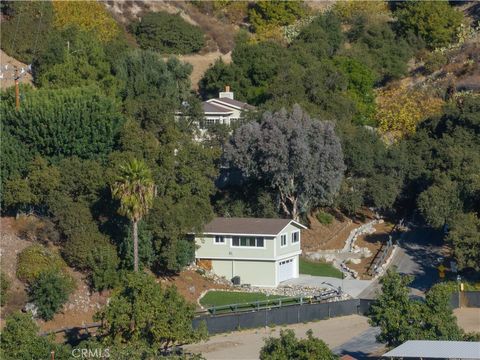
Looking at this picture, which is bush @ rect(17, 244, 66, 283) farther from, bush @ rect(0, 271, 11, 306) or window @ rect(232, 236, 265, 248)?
window @ rect(232, 236, 265, 248)

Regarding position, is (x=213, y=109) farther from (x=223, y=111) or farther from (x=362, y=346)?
(x=362, y=346)

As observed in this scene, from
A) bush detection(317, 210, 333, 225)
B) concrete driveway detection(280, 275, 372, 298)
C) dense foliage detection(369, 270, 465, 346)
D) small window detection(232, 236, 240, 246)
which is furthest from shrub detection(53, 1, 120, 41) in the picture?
dense foliage detection(369, 270, 465, 346)

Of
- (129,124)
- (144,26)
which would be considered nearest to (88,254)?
(129,124)

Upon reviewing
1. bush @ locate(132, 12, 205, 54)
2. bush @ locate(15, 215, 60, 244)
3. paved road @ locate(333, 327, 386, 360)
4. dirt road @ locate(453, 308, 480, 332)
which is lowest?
paved road @ locate(333, 327, 386, 360)

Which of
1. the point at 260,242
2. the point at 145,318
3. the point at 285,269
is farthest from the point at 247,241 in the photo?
the point at 145,318

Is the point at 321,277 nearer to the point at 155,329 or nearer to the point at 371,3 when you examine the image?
the point at 155,329

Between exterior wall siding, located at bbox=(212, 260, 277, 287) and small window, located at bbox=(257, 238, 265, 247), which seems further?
small window, located at bbox=(257, 238, 265, 247)

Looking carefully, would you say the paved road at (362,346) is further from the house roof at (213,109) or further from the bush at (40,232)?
the house roof at (213,109)
